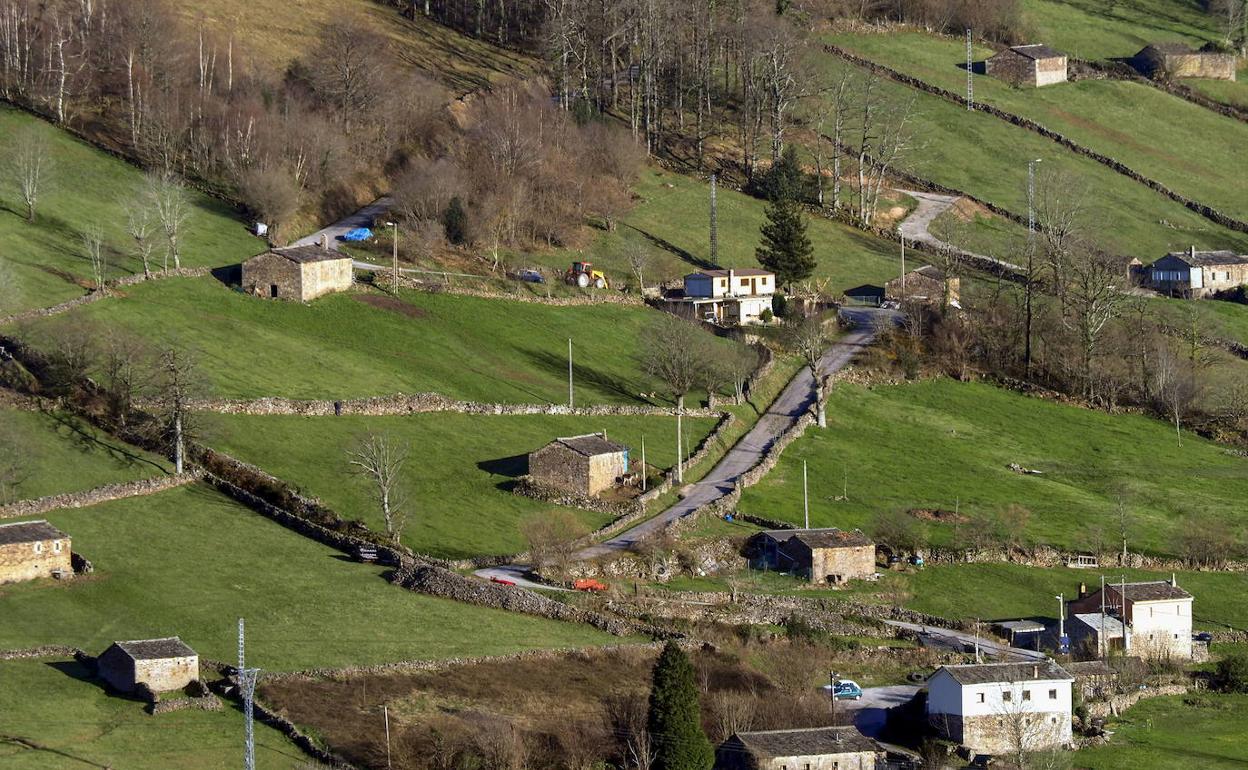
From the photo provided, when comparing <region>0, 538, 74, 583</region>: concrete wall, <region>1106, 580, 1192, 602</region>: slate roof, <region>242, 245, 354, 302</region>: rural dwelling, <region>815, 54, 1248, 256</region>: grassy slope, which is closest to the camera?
<region>0, 538, 74, 583</region>: concrete wall

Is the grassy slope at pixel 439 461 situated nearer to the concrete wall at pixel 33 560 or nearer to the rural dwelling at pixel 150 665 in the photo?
the concrete wall at pixel 33 560

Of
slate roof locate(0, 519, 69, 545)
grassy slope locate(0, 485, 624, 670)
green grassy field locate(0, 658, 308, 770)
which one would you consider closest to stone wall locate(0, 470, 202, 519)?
grassy slope locate(0, 485, 624, 670)

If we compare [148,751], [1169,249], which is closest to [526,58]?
[1169,249]

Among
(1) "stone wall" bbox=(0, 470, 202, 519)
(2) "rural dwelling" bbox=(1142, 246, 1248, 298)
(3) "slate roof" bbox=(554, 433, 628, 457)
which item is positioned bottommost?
(2) "rural dwelling" bbox=(1142, 246, 1248, 298)

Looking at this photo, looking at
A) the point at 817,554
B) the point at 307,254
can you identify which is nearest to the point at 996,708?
the point at 817,554

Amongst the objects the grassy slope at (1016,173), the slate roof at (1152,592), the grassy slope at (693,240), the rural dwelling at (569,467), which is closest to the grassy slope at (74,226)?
the grassy slope at (693,240)

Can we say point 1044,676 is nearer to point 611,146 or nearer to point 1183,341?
point 1183,341

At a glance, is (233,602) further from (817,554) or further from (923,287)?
(923,287)

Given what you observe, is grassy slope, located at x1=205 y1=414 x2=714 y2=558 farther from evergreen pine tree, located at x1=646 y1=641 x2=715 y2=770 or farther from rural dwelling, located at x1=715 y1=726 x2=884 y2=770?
rural dwelling, located at x1=715 y1=726 x2=884 y2=770
